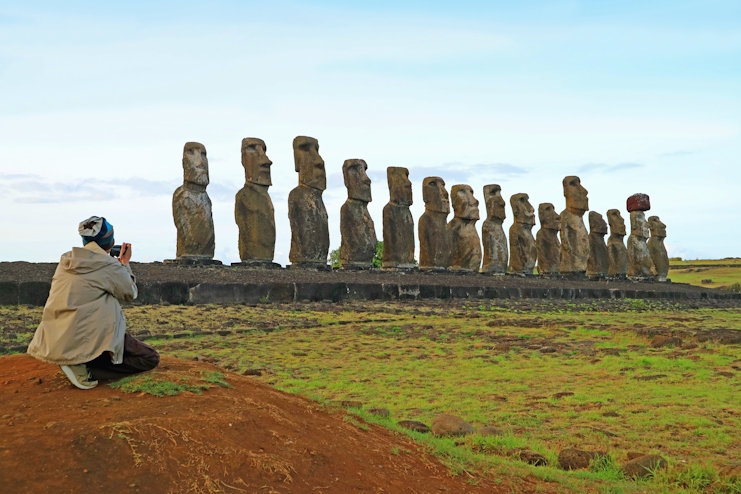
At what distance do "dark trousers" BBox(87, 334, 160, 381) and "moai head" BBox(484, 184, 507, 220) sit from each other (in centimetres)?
2298

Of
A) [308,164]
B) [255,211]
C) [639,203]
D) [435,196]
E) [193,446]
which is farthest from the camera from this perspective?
[639,203]

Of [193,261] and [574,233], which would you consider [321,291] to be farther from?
[574,233]

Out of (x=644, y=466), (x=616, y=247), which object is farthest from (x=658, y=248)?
(x=644, y=466)

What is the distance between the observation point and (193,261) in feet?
56.7

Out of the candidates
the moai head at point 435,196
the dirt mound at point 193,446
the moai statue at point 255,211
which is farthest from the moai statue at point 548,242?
the dirt mound at point 193,446

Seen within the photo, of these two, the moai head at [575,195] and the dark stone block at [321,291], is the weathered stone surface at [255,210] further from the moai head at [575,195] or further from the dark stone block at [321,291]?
the moai head at [575,195]

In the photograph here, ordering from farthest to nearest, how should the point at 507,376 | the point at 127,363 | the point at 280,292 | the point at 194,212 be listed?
the point at 194,212, the point at 280,292, the point at 507,376, the point at 127,363

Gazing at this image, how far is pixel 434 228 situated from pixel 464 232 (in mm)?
1896

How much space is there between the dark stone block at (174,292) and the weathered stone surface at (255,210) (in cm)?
554

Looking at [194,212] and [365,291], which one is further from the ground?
[194,212]

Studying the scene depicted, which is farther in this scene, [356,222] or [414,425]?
[356,222]


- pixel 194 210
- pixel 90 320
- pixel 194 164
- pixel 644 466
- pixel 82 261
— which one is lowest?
pixel 644 466

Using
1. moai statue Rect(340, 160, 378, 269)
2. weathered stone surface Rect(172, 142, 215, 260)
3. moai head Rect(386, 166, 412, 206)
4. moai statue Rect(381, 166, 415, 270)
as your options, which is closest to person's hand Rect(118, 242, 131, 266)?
weathered stone surface Rect(172, 142, 215, 260)

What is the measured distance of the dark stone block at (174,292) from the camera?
1267 centimetres
